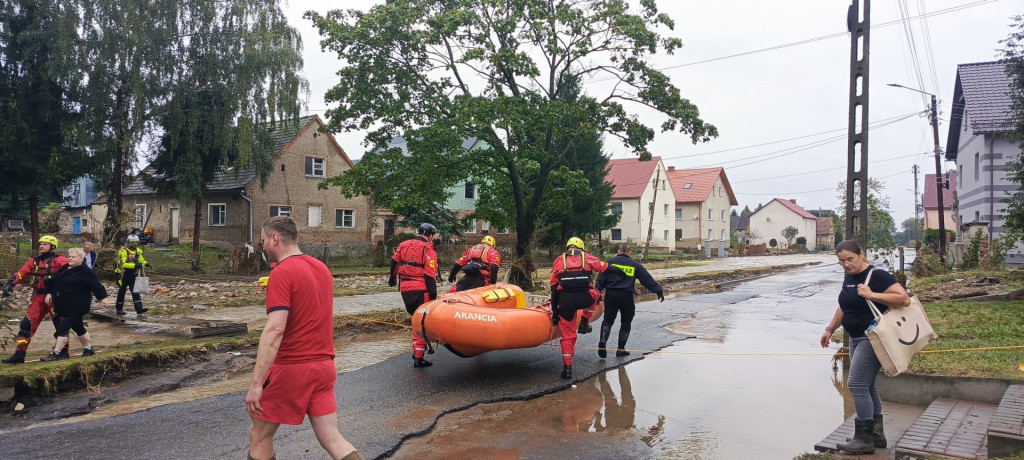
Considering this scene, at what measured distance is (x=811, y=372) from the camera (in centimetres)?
923

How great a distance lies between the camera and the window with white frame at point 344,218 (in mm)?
40031

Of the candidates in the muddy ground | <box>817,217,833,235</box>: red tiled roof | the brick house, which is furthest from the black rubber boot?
<box>817,217,833,235</box>: red tiled roof

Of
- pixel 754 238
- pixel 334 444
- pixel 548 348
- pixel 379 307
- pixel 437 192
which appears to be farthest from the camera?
pixel 754 238

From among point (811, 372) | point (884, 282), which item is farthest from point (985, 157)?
point (884, 282)

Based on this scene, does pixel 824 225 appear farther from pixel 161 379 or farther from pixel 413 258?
pixel 161 379

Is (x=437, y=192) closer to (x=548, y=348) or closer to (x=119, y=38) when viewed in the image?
(x=548, y=348)

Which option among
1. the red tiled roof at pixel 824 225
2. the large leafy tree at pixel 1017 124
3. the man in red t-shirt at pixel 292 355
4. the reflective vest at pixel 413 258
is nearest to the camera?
the man in red t-shirt at pixel 292 355

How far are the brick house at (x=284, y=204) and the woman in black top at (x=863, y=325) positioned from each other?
31328mm

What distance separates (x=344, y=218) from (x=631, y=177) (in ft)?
88.5

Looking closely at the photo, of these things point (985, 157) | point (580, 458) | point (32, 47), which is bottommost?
point (580, 458)

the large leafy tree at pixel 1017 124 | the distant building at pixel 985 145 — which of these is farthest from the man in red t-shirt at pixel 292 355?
the distant building at pixel 985 145

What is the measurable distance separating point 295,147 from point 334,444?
35700 mm

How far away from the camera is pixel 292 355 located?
4.03 metres

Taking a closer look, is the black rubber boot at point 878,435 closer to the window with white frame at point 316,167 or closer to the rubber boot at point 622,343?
the rubber boot at point 622,343
